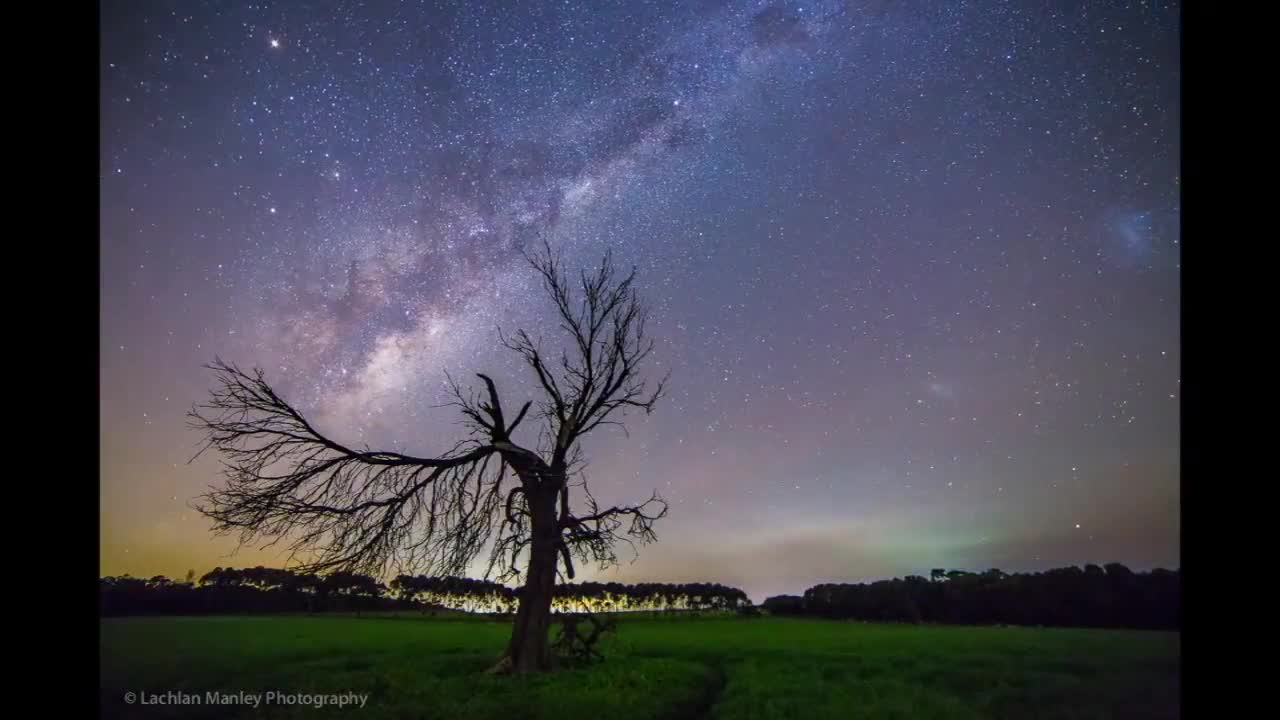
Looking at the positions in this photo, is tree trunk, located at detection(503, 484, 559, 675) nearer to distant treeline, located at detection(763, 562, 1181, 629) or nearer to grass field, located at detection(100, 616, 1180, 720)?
grass field, located at detection(100, 616, 1180, 720)

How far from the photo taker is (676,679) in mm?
13211

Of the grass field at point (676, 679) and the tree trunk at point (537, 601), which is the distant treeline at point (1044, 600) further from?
the tree trunk at point (537, 601)

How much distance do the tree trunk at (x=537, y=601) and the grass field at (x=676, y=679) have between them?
29.8 inches

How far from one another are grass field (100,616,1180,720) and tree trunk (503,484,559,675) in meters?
0.76

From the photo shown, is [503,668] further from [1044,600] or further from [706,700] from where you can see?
[1044,600]

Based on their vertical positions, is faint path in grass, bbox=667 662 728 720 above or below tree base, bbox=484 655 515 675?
below

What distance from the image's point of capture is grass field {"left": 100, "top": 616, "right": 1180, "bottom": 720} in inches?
409

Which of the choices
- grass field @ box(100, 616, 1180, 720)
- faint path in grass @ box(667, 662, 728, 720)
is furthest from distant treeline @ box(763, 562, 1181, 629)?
faint path in grass @ box(667, 662, 728, 720)

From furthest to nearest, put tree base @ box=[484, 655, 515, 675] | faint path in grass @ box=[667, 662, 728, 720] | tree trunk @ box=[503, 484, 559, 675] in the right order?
tree trunk @ box=[503, 484, 559, 675]
tree base @ box=[484, 655, 515, 675]
faint path in grass @ box=[667, 662, 728, 720]

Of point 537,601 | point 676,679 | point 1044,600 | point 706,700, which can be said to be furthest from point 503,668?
point 1044,600

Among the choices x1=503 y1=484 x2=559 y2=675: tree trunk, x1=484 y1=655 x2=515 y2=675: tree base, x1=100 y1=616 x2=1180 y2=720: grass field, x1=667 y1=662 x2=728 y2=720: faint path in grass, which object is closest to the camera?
x1=100 y1=616 x2=1180 y2=720: grass field

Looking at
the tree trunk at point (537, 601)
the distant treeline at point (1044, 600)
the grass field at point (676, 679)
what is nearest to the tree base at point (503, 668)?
the tree trunk at point (537, 601)

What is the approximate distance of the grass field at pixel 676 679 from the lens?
34.1 ft
